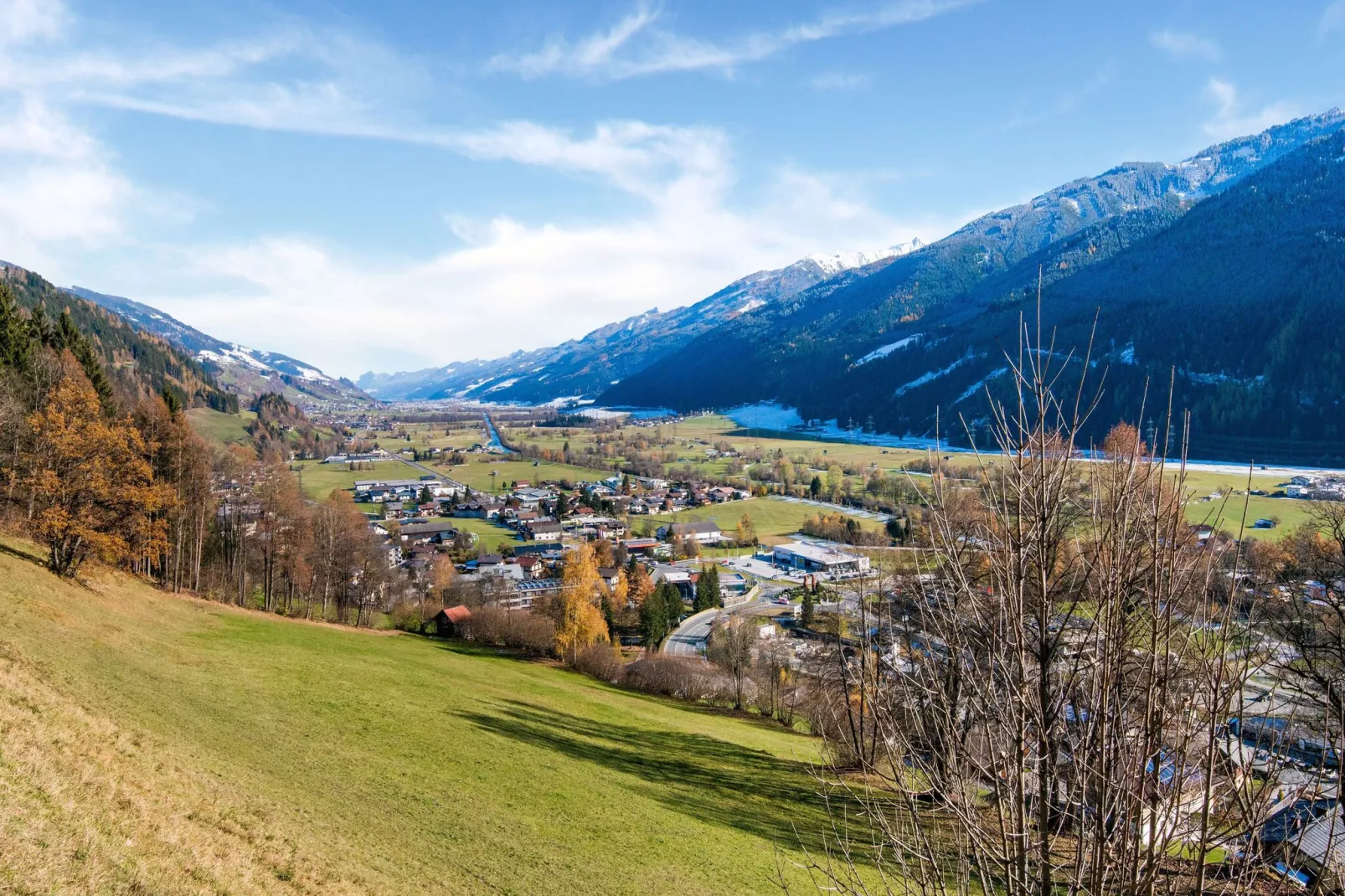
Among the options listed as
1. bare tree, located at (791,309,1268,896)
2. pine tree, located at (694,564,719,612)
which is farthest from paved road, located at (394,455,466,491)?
bare tree, located at (791,309,1268,896)

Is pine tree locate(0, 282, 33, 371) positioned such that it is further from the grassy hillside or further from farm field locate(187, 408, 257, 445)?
farm field locate(187, 408, 257, 445)

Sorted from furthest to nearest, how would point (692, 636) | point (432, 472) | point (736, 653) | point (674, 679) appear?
point (432, 472)
point (692, 636)
point (736, 653)
point (674, 679)

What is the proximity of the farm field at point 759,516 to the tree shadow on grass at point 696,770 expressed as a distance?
62.1 meters

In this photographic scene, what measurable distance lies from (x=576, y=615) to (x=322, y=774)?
84.1ft

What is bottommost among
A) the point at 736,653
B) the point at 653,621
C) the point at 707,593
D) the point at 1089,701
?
the point at 707,593

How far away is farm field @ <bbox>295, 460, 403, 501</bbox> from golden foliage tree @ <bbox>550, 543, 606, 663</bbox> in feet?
249

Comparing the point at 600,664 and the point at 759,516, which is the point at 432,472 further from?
the point at 600,664

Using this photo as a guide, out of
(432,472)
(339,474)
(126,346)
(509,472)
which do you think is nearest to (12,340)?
(339,474)

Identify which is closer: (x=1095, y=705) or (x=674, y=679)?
(x=1095, y=705)

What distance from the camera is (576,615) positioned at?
40.6m

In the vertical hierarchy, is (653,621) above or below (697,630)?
above

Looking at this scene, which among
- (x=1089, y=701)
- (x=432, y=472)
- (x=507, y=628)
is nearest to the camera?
(x=1089, y=701)

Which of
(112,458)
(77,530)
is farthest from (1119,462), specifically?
(112,458)

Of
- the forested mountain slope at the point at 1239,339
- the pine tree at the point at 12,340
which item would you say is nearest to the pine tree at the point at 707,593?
the pine tree at the point at 12,340
